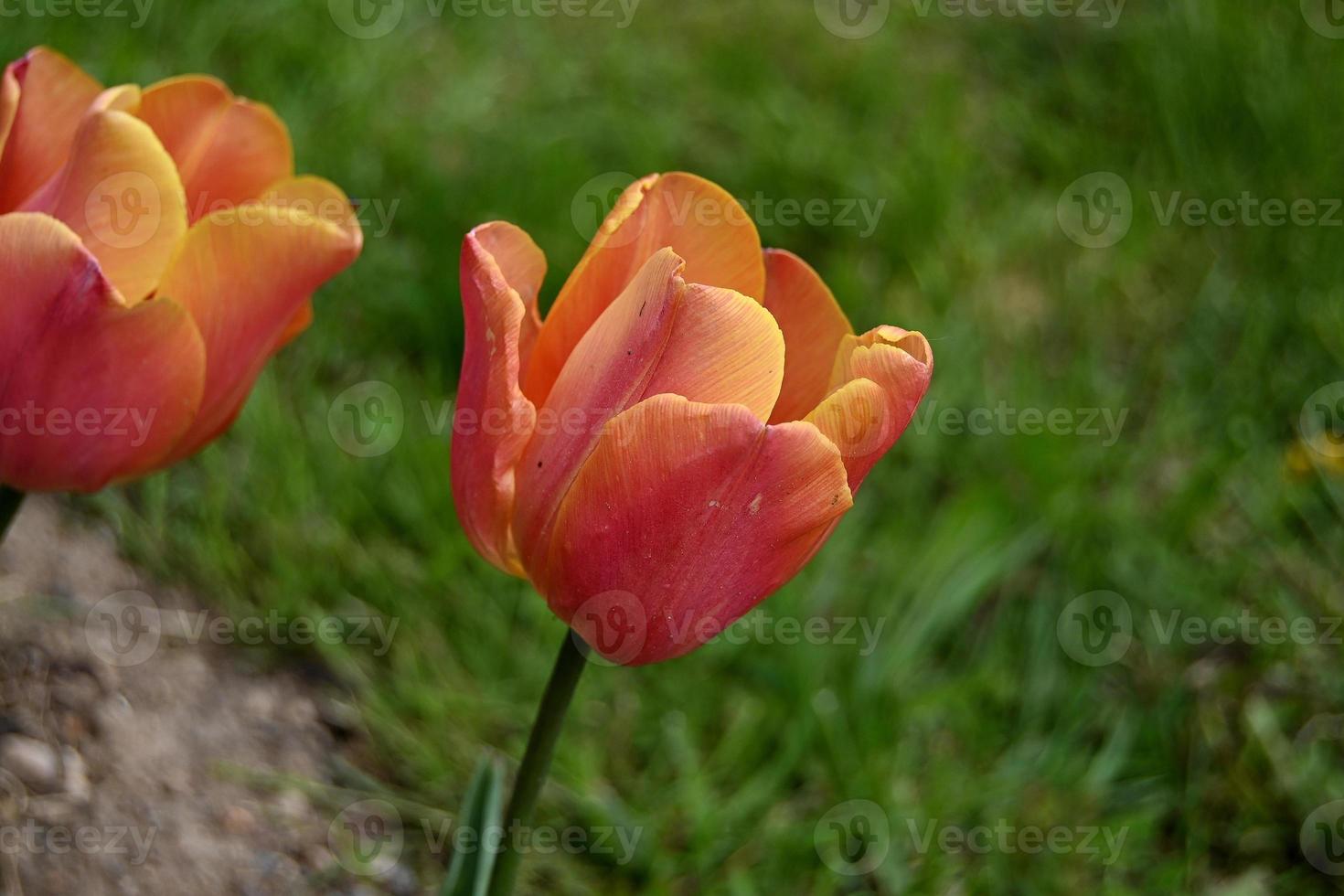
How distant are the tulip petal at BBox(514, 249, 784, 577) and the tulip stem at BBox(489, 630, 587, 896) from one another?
82mm

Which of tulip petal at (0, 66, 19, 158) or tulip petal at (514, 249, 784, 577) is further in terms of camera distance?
tulip petal at (0, 66, 19, 158)

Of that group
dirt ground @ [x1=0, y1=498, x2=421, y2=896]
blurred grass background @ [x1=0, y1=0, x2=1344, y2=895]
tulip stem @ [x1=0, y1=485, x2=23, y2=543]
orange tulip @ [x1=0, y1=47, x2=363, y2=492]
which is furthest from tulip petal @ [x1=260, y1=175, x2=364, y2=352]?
blurred grass background @ [x1=0, y1=0, x2=1344, y2=895]

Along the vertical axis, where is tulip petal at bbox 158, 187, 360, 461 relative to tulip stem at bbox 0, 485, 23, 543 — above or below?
above

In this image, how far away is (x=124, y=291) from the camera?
40.6 inches

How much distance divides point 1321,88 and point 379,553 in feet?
6.72

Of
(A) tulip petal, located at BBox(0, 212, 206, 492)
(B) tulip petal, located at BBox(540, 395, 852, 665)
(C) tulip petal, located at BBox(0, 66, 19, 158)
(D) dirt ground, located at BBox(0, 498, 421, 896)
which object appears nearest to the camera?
(B) tulip petal, located at BBox(540, 395, 852, 665)

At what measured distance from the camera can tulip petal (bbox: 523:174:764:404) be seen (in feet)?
3.17

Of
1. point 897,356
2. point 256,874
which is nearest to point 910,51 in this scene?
point 256,874

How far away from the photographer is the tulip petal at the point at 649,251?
0.97m

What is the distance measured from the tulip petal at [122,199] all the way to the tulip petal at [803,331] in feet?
1.38

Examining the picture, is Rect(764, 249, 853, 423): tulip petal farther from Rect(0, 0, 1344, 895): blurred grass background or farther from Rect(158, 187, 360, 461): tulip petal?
Rect(0, 0, 1344, 895): blurred grass background

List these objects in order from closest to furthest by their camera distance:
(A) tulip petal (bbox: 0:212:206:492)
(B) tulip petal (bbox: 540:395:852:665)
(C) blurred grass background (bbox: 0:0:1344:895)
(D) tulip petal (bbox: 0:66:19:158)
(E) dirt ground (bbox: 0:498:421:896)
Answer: (B) tulip petal (bbox: 540:395:852:665) < (A) tulip petal (bbox: 0:212:206:492) < (D) tulip petal (bbox: 0:66:19:158) < (E) dirt ground (bbox: 0:498:421:896) < (C) blurred grass background (bbox: 0:0:1344:895)

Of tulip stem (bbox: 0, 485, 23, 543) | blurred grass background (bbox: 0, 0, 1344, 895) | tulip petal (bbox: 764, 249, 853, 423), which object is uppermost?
tulip petal (bbox: 764, 249, 853, 423)

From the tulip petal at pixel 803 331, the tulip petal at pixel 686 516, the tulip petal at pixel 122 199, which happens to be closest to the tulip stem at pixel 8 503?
the tulip petal at pixel 122 199
